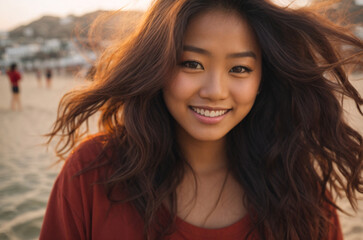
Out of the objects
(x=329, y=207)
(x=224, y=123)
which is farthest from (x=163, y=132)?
(x=329, y=207)

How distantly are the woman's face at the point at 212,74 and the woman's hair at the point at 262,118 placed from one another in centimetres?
6

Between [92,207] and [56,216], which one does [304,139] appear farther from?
[56,216]

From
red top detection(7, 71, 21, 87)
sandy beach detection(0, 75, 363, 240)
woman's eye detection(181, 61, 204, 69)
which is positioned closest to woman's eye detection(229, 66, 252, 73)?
woman's eye detection(181, 61, 204, 69)

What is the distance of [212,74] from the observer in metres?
1.61

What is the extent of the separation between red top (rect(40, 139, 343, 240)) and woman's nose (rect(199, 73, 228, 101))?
0.70 metres

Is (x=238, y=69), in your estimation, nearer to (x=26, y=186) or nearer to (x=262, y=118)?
(x=262, y=118)

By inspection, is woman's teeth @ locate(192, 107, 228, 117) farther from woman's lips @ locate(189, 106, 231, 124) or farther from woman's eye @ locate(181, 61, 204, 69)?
woman's eye @ locate(181, 61, 204, 69)

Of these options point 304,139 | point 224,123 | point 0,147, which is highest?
point 224,123

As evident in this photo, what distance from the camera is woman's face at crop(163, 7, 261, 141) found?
5.26ft

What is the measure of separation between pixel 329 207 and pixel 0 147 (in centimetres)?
592

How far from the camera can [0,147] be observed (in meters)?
5.97

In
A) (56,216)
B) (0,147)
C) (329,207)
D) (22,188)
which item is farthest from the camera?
(0,147)

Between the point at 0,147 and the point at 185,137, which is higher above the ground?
the point at 185,137

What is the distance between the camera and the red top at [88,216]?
5.36 feet
